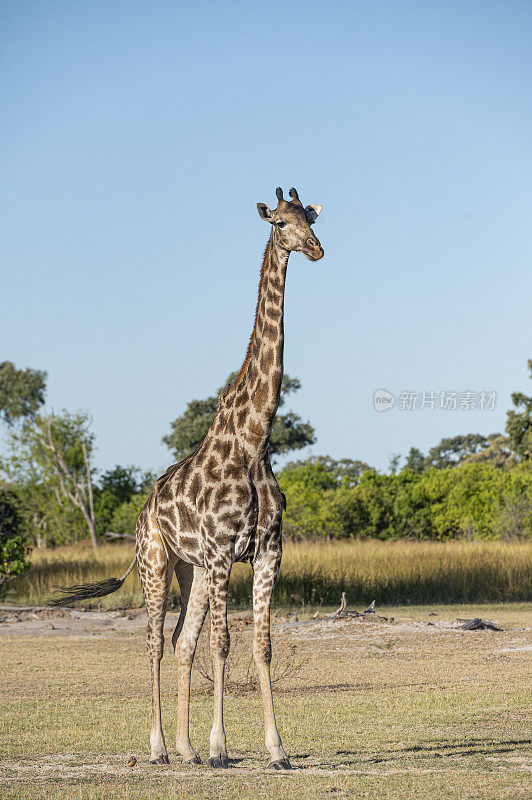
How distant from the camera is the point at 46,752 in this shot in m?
7.79

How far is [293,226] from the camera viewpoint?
273 inches

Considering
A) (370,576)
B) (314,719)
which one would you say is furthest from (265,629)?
(370,576)

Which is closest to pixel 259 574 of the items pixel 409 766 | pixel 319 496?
pixel 409 766

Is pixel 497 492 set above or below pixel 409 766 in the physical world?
above

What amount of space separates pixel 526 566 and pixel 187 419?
2313 centimetres

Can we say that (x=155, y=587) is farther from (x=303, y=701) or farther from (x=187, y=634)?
(x=303, y=701)

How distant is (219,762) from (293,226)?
3.56m

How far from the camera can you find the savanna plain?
6422 mm

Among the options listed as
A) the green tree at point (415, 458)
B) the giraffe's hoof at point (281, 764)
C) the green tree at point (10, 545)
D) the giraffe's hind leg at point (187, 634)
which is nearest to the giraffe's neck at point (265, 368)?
the giraffe's hind leg at point (187, 634)

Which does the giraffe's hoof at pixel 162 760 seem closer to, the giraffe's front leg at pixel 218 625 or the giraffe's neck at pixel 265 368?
the giraffe's front leg at pixel 218 625

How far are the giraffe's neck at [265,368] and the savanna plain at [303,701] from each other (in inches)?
85.7

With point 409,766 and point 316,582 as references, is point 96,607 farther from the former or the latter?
point 409,766

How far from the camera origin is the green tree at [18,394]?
58.7 meters

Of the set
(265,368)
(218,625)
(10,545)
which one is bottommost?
(218,625)
